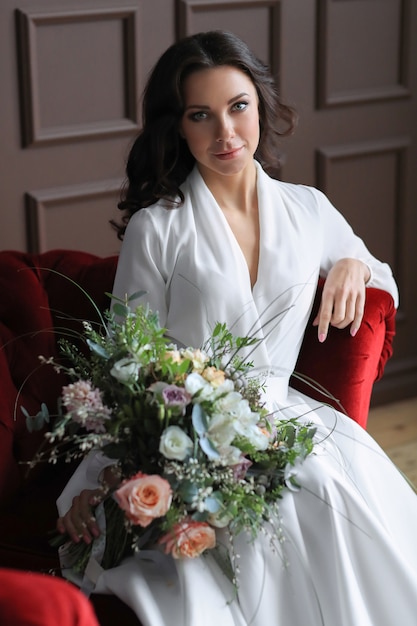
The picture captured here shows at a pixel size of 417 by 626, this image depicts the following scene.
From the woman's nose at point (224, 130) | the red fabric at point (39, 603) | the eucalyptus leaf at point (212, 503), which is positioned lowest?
the red fabric at point (39, 603)

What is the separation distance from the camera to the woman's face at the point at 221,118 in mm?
2246

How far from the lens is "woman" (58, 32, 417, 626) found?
191 cm

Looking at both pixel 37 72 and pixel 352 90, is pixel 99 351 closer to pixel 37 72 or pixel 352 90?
pixel 37 72

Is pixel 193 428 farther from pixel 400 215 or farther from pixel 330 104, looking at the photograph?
pixel 400 215

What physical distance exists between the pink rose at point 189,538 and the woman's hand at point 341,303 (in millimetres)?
698

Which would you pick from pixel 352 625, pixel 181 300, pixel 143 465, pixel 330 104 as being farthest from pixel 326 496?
pixel 330 104

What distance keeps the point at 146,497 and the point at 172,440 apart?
0.10 metres

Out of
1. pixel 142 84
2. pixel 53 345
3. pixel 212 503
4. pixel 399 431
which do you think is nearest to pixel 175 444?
pixel 212 503

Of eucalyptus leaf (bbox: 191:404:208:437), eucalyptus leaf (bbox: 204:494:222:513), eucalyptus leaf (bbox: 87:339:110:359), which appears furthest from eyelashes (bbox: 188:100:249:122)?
eucalyptus leaf (bbox: 204:494:222:513)

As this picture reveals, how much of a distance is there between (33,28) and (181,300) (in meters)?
1.19

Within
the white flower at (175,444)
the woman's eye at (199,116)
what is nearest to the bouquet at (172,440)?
the white flower at (175,444)

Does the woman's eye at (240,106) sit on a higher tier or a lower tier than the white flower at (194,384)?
higher

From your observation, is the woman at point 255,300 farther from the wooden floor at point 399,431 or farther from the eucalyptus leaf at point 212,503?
the wooden floor at point 399,431

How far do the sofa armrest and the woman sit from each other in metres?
0.04
